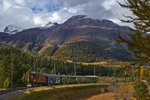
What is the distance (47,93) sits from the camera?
7981 cm

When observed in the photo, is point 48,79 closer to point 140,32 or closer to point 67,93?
point 67,93

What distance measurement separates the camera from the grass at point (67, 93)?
2716 inches

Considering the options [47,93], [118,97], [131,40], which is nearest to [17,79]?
[47,93]

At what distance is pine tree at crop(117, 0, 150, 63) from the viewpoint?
40.9 feet

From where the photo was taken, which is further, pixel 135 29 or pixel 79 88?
pixel 79 88

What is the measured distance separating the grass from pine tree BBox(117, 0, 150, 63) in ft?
144

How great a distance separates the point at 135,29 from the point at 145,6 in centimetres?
109

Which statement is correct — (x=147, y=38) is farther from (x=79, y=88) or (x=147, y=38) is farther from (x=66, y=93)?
(x=79, y=88)

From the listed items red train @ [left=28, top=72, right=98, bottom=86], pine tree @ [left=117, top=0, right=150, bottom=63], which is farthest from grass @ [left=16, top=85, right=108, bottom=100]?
pine tree @ [left=117, top=0, right=150, bottom=63]

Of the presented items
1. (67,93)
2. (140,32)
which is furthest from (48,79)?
(140,32)

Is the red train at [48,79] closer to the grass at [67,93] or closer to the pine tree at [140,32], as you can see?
the grass at [67,93]

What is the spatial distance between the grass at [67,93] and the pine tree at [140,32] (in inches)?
1723

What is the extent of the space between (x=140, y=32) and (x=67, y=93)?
3494 inches

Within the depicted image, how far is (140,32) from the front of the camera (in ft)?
42.3
